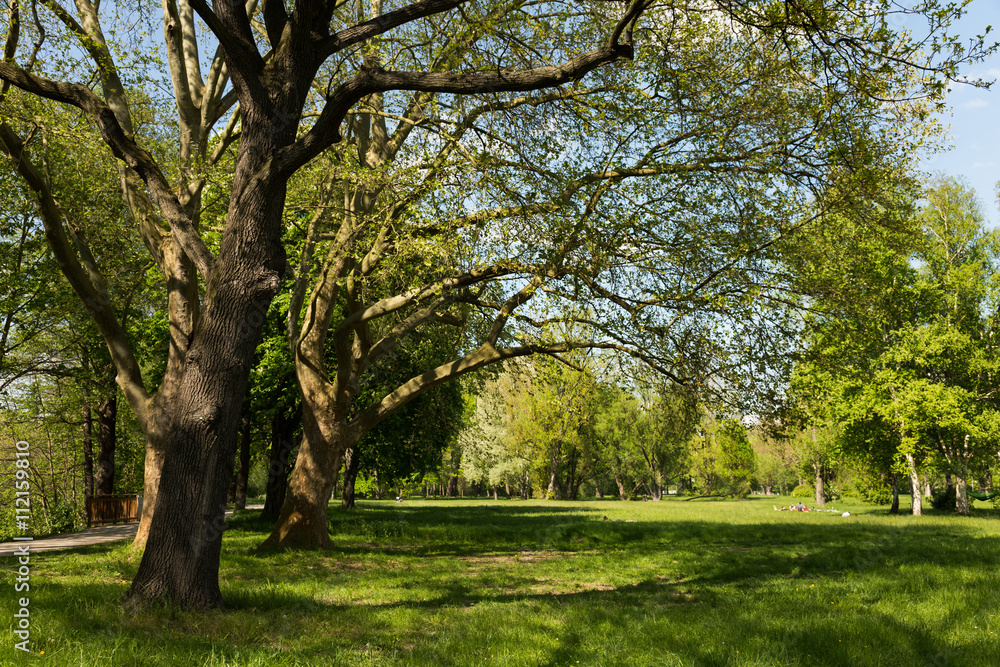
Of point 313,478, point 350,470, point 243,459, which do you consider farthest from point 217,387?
point 243,459

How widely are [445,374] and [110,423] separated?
61.1ft

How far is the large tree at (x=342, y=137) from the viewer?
654 centimetres

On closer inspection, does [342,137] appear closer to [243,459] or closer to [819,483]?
[243,459]

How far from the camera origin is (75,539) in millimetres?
17516

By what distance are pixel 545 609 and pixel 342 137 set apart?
9.13m

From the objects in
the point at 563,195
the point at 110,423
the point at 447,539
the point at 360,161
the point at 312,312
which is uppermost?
the point at 360,161

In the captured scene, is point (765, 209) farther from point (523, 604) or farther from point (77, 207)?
point (77, 207)

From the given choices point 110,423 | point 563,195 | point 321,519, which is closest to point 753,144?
point 563,195

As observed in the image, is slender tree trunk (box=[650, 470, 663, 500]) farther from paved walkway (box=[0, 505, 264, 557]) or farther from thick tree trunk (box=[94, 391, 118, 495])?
paved walkway (box=[0, 505, 264, 557])

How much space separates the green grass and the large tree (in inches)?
47.3

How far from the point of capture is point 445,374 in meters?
14.1

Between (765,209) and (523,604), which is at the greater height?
(765,209)

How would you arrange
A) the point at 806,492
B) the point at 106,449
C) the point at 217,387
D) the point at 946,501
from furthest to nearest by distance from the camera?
the point at 806,492 < the point at 946,501 < the point at 106,449 < the point at 217,387

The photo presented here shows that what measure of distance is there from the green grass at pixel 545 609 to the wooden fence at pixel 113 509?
1050 centimetres
